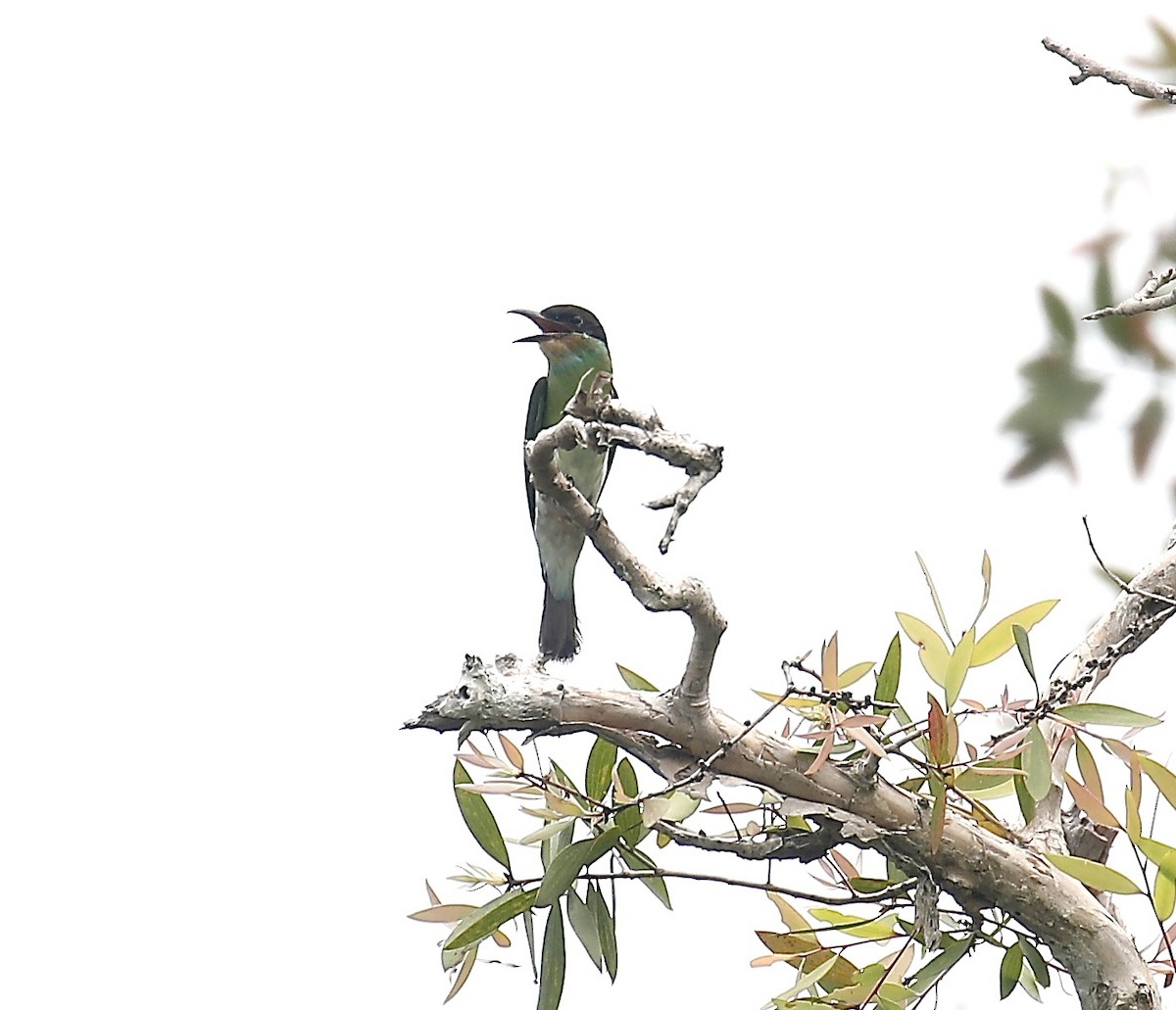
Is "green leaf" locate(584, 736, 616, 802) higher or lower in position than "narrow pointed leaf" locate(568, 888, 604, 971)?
higher

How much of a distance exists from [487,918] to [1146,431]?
2.32 feet

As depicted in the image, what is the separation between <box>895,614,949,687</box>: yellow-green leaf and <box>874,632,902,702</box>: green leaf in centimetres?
2

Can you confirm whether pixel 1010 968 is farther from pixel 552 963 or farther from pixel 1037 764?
pixel 552 963

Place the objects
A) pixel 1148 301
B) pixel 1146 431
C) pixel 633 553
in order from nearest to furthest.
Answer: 1. pixel 1146 431
2. pixel 1148 301
3. pixel 633 553

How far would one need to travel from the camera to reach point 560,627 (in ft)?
8.09

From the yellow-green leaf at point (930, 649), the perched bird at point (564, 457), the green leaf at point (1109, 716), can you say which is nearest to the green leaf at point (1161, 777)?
the green leaf at point (1109, 716)

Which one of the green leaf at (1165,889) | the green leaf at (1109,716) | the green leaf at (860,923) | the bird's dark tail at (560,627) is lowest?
the green leaf at (1165,889)

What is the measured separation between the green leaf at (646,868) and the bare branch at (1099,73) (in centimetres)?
60

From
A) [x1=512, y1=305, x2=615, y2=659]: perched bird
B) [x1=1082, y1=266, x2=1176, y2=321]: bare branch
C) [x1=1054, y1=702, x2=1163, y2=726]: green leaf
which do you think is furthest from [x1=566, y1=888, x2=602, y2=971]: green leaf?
[x1=512, y1=305, x2=615, y2=659]: perched bird

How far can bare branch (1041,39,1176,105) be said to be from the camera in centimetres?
76

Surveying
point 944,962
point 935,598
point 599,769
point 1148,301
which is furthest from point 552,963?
point 1148,301

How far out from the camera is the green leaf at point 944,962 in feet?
3.28

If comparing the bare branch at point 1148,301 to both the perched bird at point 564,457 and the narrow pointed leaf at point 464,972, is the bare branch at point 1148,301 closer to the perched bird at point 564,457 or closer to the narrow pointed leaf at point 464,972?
the narrow pointed leaf at point 464,972

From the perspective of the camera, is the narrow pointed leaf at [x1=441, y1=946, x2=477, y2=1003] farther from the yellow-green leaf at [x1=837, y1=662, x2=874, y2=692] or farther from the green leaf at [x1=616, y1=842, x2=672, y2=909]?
the yellow-green leaf at [x1=837, y1=662, x2=874, y2=692]
